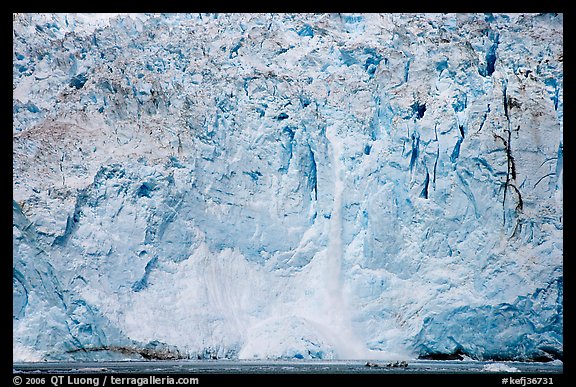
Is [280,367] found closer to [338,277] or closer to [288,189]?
[338,277]

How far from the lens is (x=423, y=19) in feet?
118

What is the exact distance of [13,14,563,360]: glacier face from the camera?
108 ft

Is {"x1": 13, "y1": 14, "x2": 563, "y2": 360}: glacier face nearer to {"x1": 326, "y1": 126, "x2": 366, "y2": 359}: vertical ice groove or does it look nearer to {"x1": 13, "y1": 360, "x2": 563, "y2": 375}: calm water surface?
{"x1": 326, "y1": 126, "x2": 366, "y2": 359}: vertical ice groove

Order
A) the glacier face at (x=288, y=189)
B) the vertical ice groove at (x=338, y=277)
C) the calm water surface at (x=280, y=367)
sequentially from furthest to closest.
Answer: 1. the vertical ice groove at (x=338, y=277)
2. the glacier face at (x=288, y=189)
3. the calm water surface at (x=280, y=367)

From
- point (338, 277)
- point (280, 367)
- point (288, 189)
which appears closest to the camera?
point (280, 367)

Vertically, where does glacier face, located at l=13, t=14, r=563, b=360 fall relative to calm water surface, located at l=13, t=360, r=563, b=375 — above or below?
above

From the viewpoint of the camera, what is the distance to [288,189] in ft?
115

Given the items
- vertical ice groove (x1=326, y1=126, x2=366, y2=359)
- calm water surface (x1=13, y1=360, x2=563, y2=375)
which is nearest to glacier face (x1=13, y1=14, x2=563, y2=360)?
vertical ice groove (x1=326, y1=126, x2=366, y2=359)

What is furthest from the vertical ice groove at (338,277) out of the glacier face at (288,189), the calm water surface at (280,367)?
the calm water surface at (280,367)

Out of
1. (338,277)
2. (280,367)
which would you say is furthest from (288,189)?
(280,367)

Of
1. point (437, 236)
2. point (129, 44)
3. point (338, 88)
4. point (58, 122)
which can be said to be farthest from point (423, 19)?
point (58, 122)

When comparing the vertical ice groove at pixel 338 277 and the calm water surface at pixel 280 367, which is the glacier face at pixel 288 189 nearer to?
the vertical ice groove at pixel 338 277

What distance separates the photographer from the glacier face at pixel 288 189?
3278 centimetres
